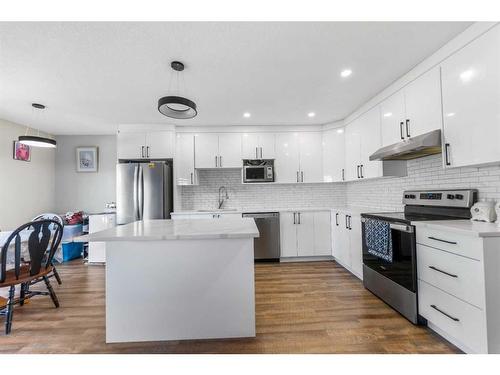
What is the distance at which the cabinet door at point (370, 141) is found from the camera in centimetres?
299

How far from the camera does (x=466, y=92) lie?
1.83m

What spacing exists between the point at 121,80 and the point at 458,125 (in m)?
3.23

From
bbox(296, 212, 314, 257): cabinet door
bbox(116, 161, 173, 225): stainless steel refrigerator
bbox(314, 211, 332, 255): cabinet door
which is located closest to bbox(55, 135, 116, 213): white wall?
bbox(116, 161, 173, 225): stainless steel refrigerator

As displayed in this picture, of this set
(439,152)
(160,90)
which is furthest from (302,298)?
(160,90)

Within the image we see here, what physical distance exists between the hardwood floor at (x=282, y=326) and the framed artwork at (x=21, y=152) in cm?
257

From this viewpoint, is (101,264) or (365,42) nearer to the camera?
(365,42)

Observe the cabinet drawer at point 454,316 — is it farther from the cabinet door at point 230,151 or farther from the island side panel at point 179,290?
the cabinet door at point 230,151

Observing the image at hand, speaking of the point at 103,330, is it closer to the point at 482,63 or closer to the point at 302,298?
the point at 302,298

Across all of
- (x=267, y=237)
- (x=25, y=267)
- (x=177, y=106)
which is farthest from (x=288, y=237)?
(x=25, y=267)

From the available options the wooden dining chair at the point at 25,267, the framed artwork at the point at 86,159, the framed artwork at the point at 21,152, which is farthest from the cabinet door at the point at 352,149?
the framed artwork at the point at 21,152

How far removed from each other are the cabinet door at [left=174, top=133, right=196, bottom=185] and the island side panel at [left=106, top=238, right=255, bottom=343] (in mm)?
2484

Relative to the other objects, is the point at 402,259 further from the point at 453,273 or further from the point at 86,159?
the point at 86,159

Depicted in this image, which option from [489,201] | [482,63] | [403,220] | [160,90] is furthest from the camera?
[160,90]

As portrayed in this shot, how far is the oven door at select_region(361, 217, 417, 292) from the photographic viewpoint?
6.56 feet
